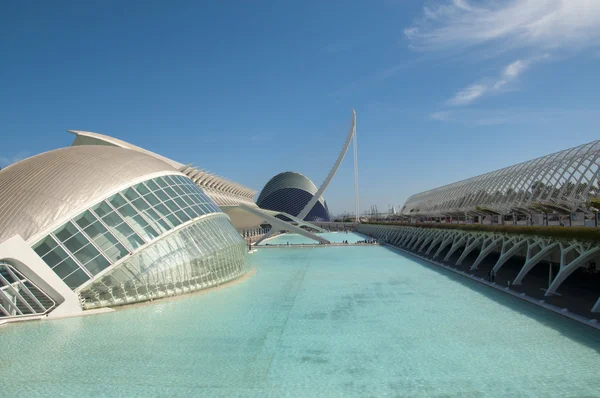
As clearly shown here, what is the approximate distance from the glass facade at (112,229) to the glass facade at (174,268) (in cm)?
42

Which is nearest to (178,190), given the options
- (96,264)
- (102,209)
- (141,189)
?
(141,189)

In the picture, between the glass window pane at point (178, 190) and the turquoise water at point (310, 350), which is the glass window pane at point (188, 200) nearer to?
the glass window pane at point (178, 190)

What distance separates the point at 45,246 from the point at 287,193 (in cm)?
8371

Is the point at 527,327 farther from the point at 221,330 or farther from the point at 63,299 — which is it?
the point at 63,299

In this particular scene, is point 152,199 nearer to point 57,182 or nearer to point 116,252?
point 116,252

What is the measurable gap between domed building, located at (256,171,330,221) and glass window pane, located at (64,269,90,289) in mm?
80303

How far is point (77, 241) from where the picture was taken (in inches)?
567

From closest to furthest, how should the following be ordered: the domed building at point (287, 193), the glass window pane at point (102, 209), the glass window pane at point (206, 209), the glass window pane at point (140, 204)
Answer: the glass window pane at point (102, 209) < the glass window pane at point (140, 204) < the glass window pane at point (206, 209) < the domed building at point (287, 193)

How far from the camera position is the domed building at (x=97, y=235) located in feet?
43.4

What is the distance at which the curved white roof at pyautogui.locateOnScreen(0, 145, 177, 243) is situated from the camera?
1405 centimetres

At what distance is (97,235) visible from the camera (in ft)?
48.8

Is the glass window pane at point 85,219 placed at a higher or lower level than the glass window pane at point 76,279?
higher

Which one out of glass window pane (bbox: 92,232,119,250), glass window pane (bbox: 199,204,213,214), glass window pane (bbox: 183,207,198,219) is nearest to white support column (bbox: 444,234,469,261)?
glass window pane (bbox: 199,204,213,214)

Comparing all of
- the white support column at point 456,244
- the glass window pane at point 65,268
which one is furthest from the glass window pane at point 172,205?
the white support column at point 456,244
